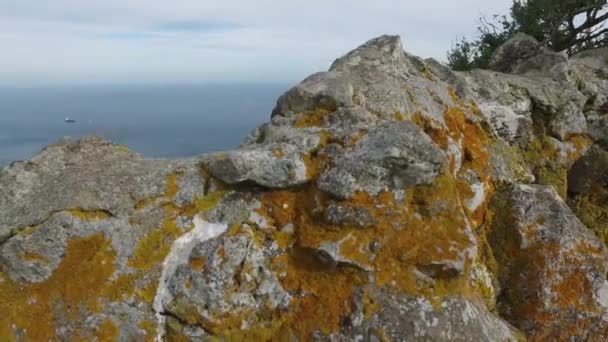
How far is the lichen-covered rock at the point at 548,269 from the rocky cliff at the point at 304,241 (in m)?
0.02

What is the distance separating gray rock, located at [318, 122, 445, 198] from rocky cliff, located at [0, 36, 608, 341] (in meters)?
0.02

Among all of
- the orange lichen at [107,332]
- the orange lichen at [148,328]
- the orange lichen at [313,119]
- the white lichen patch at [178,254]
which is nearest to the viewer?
the orange lichen at [107,332]

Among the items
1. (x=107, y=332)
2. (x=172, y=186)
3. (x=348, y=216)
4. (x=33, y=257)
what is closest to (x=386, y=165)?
(x=348, y=216)

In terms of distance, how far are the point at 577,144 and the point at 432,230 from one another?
5.89 metres

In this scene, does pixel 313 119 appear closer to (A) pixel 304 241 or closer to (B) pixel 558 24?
(A) pixel 304 241

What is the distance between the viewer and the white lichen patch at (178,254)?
6.18 meters

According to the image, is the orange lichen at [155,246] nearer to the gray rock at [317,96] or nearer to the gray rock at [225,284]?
the gray rock at [225,284]

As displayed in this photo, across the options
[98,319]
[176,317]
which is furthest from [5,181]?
[176,317]

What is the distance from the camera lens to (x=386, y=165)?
265 inches

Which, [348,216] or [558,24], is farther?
[558,24]

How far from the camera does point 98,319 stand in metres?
6.00

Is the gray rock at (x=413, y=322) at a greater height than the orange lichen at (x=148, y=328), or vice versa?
the gray rock at (x=413, y=322)

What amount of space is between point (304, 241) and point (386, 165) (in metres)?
1.47

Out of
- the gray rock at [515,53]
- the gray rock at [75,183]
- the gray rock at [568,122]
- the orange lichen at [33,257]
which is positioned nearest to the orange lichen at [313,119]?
the gray rock at [75,183]
